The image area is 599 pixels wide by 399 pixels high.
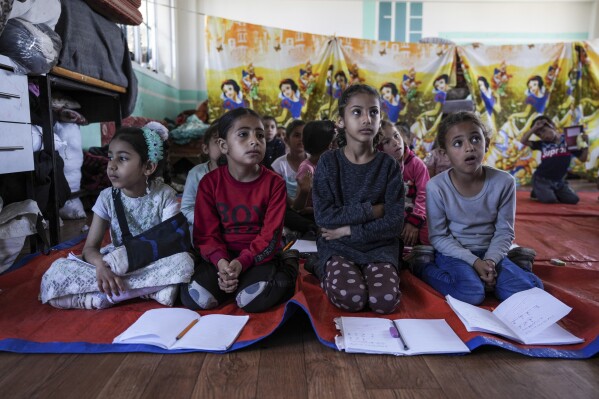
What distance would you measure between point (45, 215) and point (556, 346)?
230cm

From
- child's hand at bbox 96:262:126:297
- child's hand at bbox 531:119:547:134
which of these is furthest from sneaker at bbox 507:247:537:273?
child's hand at bbox 531:119:547:134

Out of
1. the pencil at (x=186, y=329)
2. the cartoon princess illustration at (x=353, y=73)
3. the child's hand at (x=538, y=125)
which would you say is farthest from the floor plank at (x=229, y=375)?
the cartoon princess illustration at (x=353, y=73)

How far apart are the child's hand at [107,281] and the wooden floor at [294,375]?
29cm

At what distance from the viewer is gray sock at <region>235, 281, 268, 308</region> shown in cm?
137

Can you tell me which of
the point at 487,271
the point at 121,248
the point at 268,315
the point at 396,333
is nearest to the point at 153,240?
the point at 121,248

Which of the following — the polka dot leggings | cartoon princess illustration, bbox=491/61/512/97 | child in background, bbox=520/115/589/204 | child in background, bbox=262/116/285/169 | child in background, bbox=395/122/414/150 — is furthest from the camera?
cartoon princess illustration, bbox=491/61/512/97

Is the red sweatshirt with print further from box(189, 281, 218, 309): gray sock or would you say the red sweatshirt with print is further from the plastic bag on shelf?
the plastic bag on shelf

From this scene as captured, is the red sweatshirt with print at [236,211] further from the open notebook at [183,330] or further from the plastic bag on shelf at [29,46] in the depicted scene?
the plastic bag on shelf at [29,46]

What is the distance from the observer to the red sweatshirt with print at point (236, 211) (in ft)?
5.06

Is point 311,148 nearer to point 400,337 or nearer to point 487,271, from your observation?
point 487,271

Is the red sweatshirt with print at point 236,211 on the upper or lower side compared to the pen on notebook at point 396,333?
upper

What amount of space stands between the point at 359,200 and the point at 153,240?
732 mm

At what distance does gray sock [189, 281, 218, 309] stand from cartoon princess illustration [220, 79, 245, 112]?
166 inches

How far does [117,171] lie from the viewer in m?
1.48
